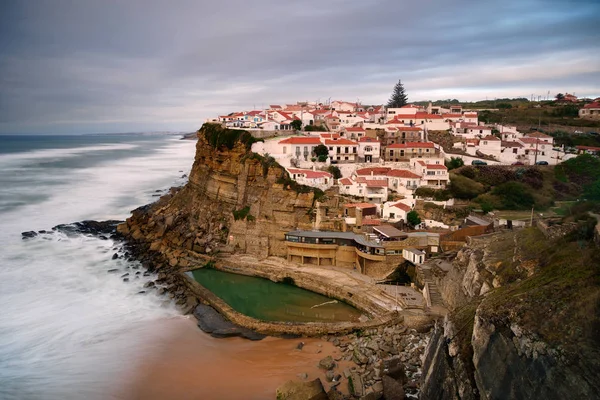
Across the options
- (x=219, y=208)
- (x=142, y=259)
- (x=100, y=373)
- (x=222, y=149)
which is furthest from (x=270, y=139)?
(x=100, y=373)

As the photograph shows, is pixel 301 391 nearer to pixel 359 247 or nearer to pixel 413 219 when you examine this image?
pixel 359 247

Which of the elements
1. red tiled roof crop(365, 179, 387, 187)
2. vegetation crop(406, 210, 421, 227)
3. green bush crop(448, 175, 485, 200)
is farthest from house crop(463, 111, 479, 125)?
vegetation crop(406, 210, 421, 227)

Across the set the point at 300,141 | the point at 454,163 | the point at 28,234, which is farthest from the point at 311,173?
the point at 28,234

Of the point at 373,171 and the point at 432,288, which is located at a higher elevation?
the point at 373,171

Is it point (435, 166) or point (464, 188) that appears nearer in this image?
point (464, 188)

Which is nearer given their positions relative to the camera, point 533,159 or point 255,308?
point 255,308

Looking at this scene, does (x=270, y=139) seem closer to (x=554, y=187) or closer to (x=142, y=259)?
(x=142, y=259)

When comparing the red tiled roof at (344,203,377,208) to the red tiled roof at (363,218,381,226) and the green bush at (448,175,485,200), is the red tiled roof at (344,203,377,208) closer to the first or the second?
the red tiled roof at (363,218,381,226)
